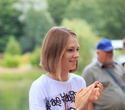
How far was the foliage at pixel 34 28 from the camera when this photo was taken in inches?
1125

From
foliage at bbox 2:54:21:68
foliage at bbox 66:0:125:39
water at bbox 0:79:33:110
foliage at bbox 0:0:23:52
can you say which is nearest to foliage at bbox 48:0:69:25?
foliage at bbox 66:0:125:39

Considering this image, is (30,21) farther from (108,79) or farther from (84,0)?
(108,79)

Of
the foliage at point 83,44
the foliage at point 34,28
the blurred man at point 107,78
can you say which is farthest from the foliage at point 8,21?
the blurred man at point 107,78

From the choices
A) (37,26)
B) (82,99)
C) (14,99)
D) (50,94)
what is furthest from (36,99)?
(37,26)

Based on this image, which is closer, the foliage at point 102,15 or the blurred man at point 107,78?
the blurred man at point 107,78

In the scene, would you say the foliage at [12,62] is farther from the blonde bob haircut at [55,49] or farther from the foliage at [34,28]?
the blonde bob haircut at [55,49]

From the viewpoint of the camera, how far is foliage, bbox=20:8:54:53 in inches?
1125

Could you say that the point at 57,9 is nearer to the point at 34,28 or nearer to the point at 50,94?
the point at 34,28

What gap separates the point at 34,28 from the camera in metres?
29.6

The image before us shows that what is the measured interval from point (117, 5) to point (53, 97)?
3657 cm

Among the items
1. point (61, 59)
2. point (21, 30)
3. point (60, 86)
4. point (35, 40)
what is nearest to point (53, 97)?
point (60, 86)

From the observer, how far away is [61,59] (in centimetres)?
140

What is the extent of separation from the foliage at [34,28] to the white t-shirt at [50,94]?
87.3 ft

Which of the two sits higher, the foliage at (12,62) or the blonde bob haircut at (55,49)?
the foliage at (12,62)
